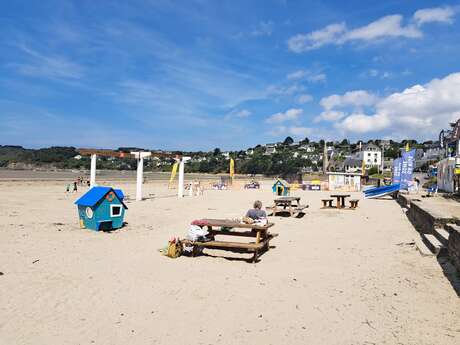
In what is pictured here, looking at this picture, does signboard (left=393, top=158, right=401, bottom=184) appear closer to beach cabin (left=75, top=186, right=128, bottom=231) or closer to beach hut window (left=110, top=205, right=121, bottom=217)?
beach hut window (left=110, top=205, right=121, bottom=217)

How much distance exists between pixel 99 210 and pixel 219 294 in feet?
21.1

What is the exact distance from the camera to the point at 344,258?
820 cm

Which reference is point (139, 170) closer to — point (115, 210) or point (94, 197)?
point (115, 210)

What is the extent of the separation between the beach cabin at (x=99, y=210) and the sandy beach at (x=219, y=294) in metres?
1.09

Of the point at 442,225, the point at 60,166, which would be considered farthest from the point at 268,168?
the point at 442,225

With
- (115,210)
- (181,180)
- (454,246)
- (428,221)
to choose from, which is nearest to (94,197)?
(115,210)

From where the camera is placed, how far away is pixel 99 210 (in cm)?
1106

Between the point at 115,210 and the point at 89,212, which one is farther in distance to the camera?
the point at 115,210

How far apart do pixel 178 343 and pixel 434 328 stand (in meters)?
2.87

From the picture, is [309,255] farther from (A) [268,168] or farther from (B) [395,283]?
(A) [268,168]

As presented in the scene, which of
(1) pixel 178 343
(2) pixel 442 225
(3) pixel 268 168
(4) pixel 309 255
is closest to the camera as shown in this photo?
(1) pixel 178 343

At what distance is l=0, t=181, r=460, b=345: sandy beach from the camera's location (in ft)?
14.1

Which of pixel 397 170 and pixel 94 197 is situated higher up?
pixel 397 170

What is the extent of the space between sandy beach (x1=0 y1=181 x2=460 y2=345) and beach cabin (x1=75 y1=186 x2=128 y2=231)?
3.57 feet
